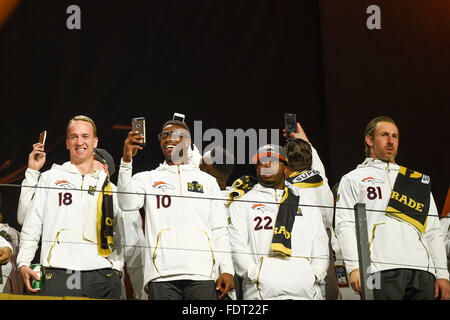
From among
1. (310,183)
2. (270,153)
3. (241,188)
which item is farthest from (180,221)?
(310,183)

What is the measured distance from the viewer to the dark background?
646 centimetres

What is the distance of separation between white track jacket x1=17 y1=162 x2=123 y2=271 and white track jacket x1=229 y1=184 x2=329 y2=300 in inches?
29.3

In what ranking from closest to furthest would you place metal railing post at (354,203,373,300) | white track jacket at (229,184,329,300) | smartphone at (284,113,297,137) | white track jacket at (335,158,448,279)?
metal railing post at (354,203,373,300) < white track jacket at (229,184,329,300) < white track jacket at (335,158,448,279) < smartphone at (284,113,297,137)

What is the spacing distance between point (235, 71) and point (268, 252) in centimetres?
291

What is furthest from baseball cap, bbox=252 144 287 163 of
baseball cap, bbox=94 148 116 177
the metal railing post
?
baseball cap, bbox=94 148 116 177

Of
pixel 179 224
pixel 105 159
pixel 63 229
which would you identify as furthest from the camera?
pixel 105 159

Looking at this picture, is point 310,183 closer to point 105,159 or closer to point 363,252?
point 363,252

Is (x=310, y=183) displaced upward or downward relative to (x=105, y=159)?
downward

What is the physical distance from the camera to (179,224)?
3.99m

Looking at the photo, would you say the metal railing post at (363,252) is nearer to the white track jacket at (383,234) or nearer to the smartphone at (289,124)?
the white track jacket at (383,234)

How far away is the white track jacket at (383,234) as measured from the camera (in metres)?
4.07

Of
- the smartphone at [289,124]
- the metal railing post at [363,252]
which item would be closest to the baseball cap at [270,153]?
the smartphone at [289,124]

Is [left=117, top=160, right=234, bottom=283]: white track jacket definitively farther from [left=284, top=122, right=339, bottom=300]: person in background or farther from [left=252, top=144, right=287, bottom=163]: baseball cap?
[left=284, top=122, right=339, bottom=300]: person in background
